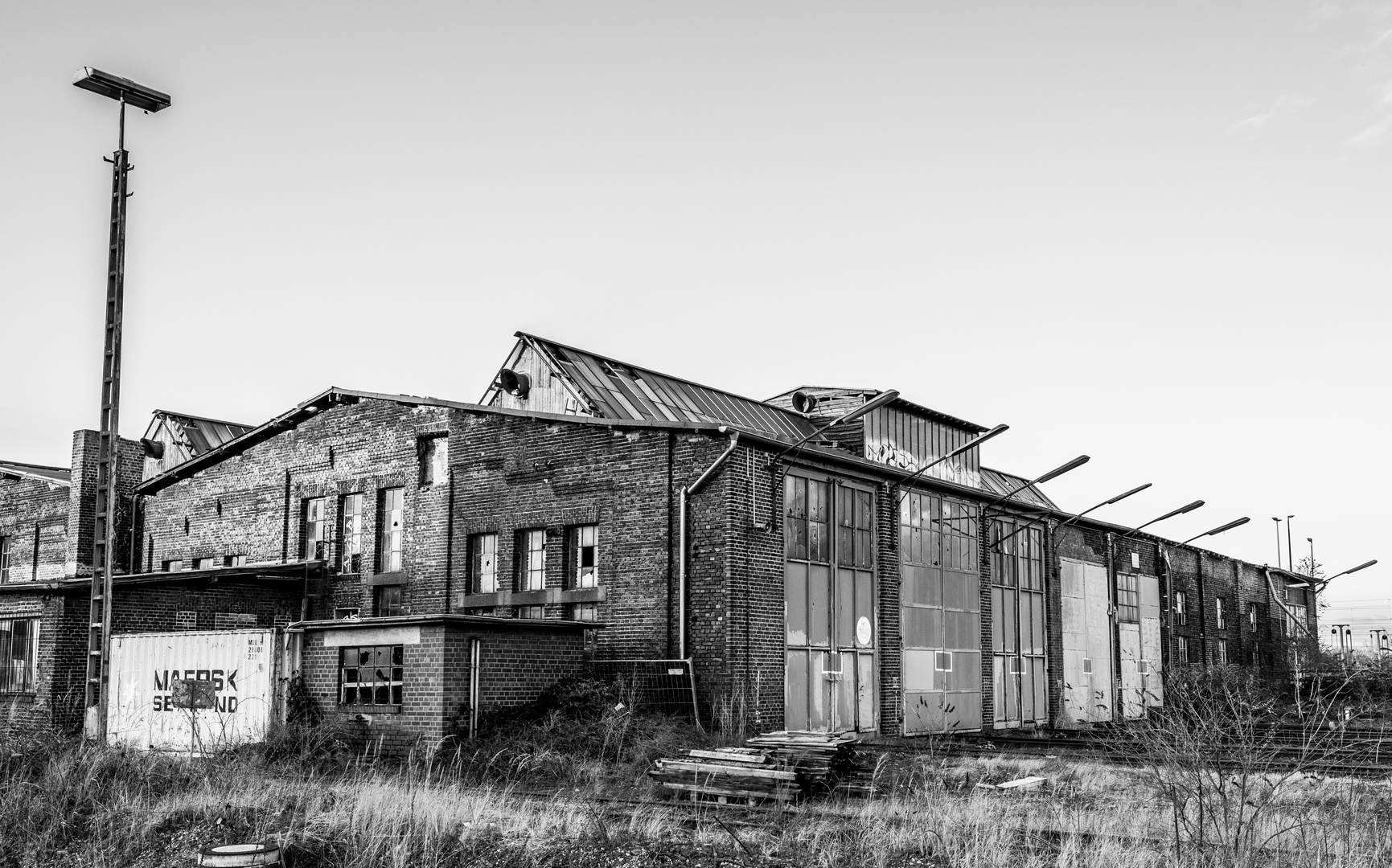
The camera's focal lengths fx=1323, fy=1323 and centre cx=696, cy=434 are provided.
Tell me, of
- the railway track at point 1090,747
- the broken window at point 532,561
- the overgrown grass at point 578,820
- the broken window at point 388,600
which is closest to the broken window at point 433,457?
the broken window at point 388,600

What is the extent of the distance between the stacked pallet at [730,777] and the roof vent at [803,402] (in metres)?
17.6

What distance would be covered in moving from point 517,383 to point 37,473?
16.2 m

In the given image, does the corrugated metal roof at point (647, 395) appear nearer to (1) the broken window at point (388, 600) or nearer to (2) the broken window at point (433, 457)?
(2) the broken window at point (433, 457)

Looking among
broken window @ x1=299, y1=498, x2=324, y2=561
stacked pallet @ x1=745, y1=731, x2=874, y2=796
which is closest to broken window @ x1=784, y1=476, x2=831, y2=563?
stacked pallet @ x1=745, y1=731, x2=874, y2=796

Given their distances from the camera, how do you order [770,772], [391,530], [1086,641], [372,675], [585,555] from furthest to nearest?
1. [1086,641]
2. [391,530]
3. [585,555]
4. [372,675]
5. [770,772]

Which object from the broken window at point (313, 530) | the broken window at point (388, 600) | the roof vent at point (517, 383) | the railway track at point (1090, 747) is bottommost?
the railway track at point (1090, 747)

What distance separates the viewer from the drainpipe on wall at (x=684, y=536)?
70.5 feet

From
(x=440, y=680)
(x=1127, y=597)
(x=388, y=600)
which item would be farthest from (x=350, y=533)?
(x=1127, y=597)

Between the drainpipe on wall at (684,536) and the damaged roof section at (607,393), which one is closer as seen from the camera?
the drainpipe on wall at (684,536)

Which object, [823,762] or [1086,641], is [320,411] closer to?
[823,762]

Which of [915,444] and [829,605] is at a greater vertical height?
[915,444]

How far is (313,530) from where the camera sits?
27.4 metres

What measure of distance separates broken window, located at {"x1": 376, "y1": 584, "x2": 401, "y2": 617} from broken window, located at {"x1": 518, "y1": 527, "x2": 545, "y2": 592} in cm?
306

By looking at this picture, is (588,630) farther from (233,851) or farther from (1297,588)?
(1297,588)
